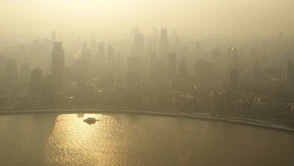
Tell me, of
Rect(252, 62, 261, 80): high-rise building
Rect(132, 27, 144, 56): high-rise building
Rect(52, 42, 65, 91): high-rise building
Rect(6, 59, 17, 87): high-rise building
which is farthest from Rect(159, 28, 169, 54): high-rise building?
Rect(6, 59, 17, 87): high-rise building

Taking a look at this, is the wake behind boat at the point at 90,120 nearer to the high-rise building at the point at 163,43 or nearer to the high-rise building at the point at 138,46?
the high-rise building at the point at 138,46

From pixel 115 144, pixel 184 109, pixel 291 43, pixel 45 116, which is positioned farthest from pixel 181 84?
pixel 291 43

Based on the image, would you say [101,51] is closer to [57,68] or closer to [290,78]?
[57,68]

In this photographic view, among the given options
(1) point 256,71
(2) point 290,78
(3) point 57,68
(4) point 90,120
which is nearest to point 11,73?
(3) point 57,68

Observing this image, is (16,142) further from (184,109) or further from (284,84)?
(284,84)

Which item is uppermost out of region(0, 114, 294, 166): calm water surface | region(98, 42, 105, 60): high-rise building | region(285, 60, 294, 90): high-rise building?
region(98, 42, 105, 60): high-rise building

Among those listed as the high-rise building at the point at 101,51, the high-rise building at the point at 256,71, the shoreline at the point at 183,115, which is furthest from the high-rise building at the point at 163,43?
the shoreline at the point at 183,115

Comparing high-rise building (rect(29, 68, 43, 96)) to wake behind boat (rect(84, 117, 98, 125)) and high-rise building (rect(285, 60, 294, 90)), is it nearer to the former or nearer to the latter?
wake behind boat (rect(84, 117, 98, 125))
